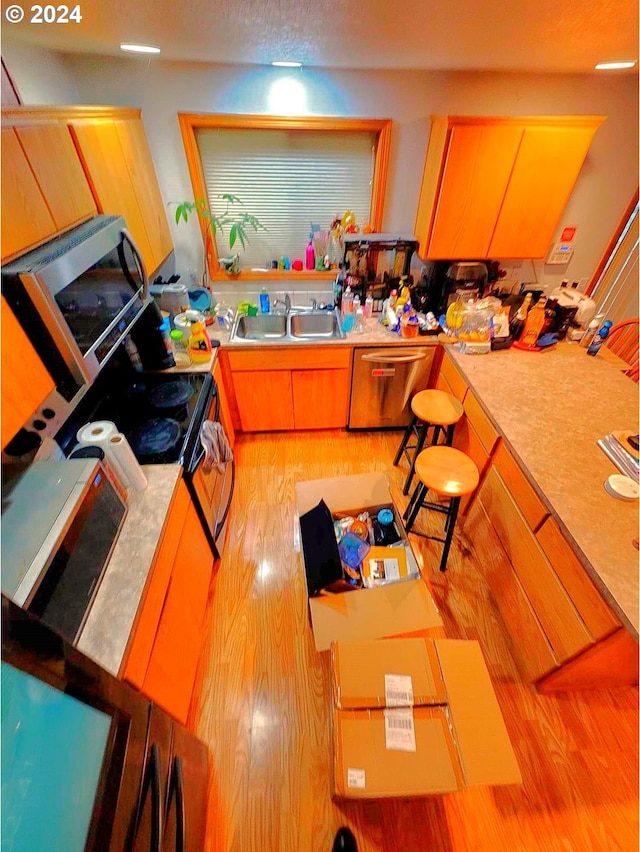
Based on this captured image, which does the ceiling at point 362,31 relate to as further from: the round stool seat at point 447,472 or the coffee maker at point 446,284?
the round stool seat at point 447,472

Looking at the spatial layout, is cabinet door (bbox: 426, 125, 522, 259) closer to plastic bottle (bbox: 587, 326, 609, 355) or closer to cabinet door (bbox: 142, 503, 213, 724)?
plastic bottle (bbox: 587, 326, 609, 355)

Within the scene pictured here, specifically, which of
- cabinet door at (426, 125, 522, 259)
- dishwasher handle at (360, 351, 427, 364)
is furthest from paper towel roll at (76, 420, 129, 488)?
cabinet door at (426, 125, 522, 259)

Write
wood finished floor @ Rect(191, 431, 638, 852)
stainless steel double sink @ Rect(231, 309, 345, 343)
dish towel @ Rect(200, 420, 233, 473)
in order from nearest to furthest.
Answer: wood finished floor @ Rect(191, 431, 638, 852) → dish towel @ Rect(200, 420, 233, 473) → stainless steel double sink @ Rect(231, 309, 345, 343)

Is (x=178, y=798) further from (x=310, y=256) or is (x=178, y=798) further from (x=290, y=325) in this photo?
(x=310, y=256)

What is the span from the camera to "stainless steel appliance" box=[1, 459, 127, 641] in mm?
757

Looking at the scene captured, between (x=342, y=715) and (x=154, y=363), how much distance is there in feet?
5.65

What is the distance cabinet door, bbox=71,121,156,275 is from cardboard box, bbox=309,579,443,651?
6.14 ft

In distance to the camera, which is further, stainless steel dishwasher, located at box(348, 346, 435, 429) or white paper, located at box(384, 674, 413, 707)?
stainless steel dishwasher, located at box(348, 346, 435, 429)

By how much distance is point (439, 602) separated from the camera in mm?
1705

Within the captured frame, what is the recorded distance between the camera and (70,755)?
0.57 metres

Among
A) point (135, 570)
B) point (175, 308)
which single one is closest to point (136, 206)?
point (175, 308)

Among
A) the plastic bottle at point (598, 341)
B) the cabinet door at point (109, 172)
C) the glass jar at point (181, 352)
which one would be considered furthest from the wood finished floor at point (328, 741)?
the cabinet door at point (109, 172)

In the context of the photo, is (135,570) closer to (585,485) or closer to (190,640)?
(190,640)

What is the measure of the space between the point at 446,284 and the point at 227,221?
4.97 feet
